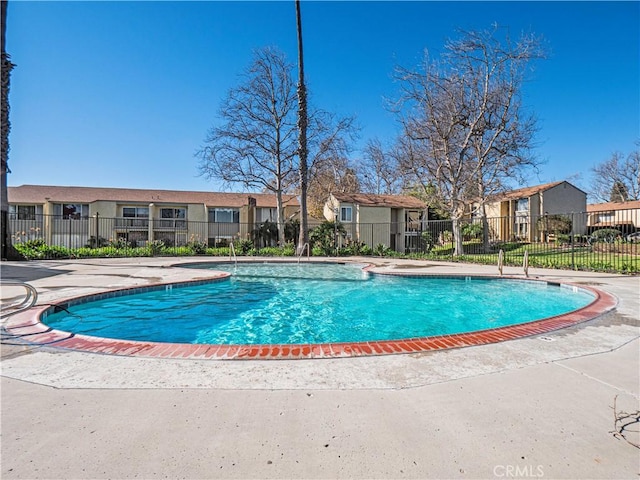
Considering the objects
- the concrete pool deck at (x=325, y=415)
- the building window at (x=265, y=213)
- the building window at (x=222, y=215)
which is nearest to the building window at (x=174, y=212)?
the building window at (x=222, y=215)

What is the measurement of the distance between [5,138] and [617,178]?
5867cm

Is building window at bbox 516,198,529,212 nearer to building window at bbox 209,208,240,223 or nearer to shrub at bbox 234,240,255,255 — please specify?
shrub at bbox 234,240,255,255

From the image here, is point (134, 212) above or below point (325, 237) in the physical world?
above

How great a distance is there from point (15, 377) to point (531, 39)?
77.4 feet

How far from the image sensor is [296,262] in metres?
16.4

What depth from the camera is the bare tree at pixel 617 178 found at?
40.7 meters

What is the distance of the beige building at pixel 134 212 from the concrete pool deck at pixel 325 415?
26532 millimetres

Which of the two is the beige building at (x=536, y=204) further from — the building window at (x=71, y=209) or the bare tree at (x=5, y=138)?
the building window at (x=71, y=209)

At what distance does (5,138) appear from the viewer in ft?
A: 44.7

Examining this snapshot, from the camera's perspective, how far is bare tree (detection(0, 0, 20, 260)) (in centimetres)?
1320

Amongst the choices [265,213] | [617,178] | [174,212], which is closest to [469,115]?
[265,213]

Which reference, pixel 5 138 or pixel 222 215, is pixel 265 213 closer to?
pixel 222 215

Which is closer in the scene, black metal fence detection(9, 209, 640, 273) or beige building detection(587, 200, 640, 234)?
black metal fence detection(9, 209, 640, 273)

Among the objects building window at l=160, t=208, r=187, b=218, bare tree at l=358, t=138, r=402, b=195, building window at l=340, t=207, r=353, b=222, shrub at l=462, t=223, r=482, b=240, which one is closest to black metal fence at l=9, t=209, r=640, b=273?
shrub at l=462, t=223, r=482, b=240
